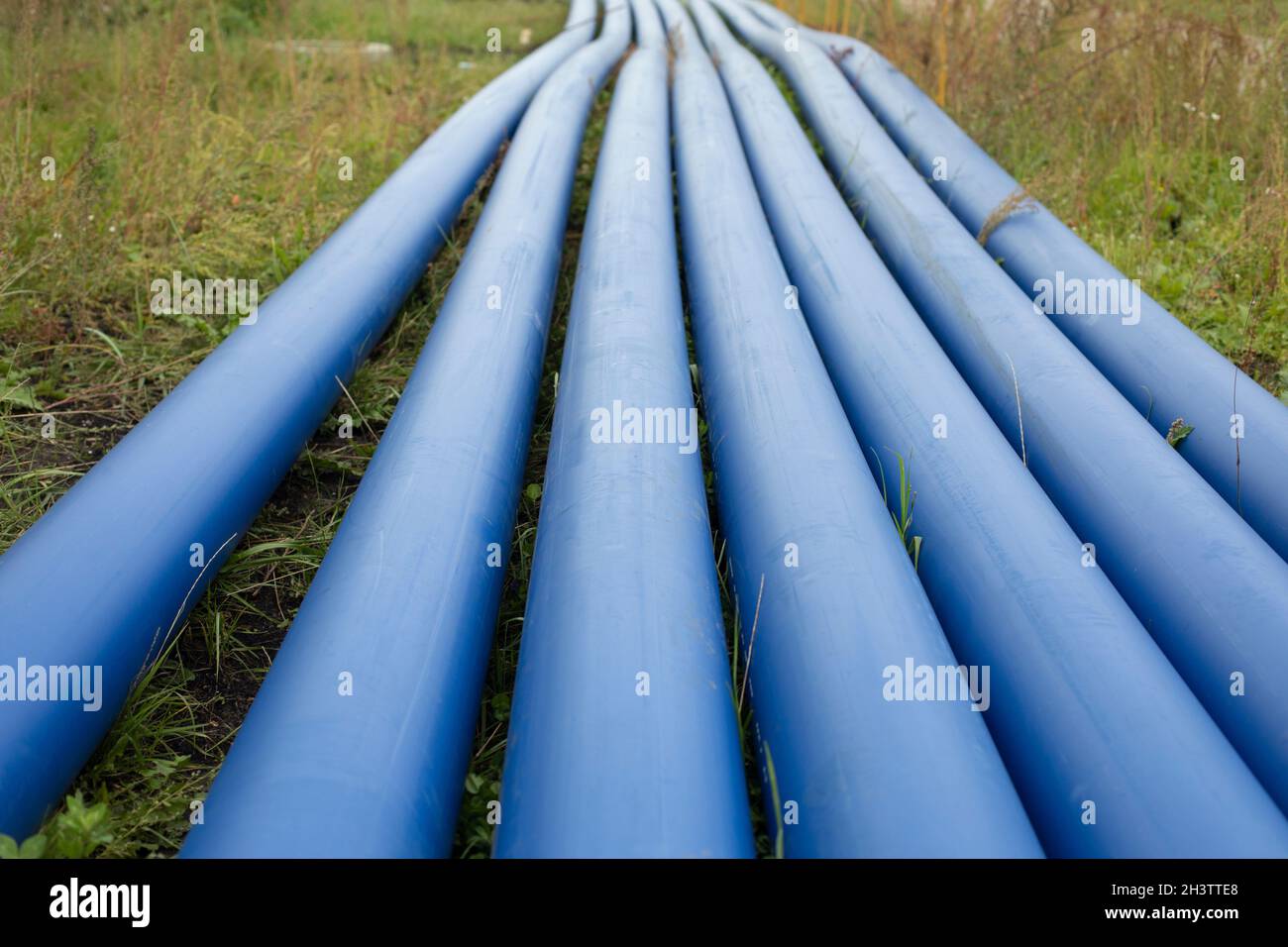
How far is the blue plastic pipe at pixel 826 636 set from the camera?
1.37 m

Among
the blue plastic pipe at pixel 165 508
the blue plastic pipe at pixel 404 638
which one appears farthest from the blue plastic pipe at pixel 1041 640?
the blue plastic pipe at pixel 165 508

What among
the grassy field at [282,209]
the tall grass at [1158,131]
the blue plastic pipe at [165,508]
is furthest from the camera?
the tall grass at [1158,131]

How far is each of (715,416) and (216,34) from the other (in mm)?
4328

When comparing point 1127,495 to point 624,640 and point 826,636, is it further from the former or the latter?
point 624,640

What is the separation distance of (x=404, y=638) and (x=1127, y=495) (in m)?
1.40

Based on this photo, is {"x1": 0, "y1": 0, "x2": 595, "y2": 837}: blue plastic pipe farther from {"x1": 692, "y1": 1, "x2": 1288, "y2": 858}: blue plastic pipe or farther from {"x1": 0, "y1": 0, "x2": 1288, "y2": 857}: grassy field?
{"x1": 692, "y1": 1, "x2": 1288, "y2": 858}: blue plastic pipe

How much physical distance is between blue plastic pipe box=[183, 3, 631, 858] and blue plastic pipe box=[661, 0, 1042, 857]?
0.49 metres

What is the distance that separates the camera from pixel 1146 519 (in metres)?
1.98

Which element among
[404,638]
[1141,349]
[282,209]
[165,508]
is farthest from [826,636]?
[282,209]

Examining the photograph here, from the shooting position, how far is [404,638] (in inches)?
65.6

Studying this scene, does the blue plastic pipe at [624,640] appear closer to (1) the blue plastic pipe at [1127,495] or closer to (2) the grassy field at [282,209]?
(2) the grassy field at [282,209]

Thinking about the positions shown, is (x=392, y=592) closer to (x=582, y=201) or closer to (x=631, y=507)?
(x=631, y=507)

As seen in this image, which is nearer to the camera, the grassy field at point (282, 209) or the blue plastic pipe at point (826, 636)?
the blue plastic pipe at point (826, 636)

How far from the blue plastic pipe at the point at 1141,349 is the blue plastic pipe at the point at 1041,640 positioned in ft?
1.74
